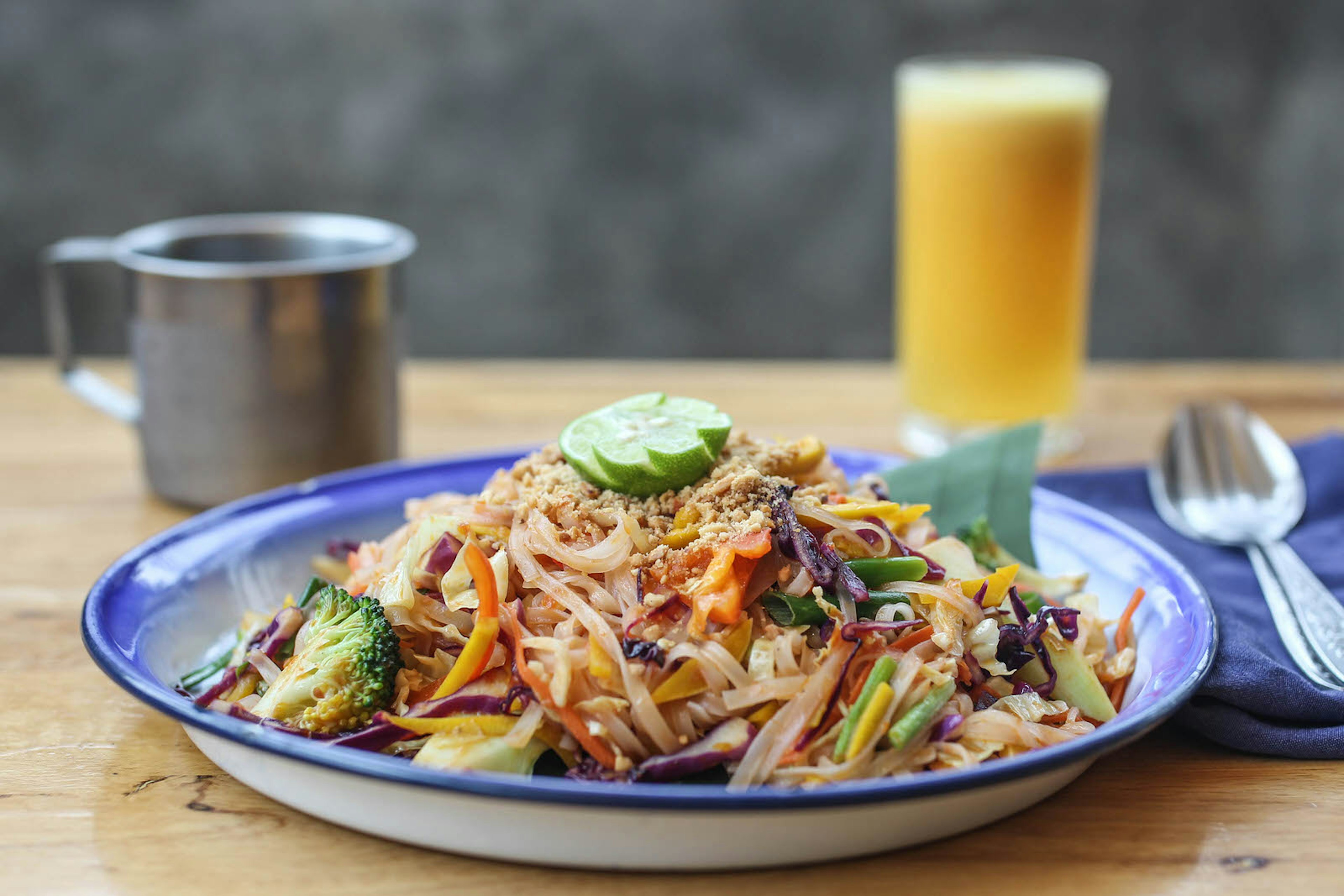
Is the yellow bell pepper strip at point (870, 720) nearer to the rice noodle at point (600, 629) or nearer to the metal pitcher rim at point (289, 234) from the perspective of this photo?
the rice noodle at point (600, 629)

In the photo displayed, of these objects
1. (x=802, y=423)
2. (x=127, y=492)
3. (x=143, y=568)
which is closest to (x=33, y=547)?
(x=127, y=492)

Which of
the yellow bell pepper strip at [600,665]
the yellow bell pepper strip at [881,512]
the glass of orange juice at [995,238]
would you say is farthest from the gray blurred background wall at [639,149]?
the yellow bell pepper strip at [600,665]

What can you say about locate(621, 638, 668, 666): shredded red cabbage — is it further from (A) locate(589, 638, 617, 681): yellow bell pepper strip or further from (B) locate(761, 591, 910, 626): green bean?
(B) locate(761, 591, 910, 626): green bean

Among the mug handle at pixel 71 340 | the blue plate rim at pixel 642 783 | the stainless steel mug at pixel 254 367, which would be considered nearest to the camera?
the blue plate rim at pixel 642 783

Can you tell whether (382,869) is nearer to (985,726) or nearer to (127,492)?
(985,726)

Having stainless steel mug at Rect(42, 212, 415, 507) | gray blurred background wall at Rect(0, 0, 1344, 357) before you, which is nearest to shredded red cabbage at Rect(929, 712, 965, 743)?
stainless steel mug at Rect(42, 212, 415, 507)

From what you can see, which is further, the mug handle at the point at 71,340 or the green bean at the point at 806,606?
the mug handle at the point at 71,340

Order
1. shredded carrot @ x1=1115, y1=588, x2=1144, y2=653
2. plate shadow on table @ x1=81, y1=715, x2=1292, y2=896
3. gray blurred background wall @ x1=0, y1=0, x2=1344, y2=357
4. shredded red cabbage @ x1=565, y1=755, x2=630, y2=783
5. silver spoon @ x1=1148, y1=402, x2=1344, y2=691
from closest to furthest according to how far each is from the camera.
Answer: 1. plate shadow on table @ x1=81, y1=715, x2=1292, y2=896
2. shredded red cabbage @ x1=565, y1=755, x2=630, y2=783
3. shredded carrot @ x1=1115, y1=588, x2=1144, y2=653
4. silver spoon @ x1=1148, y1=402, x2=1344, y2=691
5. gray blurred background wall @ x1=0, y1=0, x2=1344, y2=357

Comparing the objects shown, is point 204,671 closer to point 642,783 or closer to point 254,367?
point 642,783
